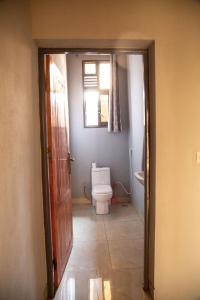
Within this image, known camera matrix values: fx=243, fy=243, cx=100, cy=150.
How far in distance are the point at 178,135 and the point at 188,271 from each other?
3.68 ft

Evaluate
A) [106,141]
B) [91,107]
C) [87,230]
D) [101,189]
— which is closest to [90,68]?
[91,107]

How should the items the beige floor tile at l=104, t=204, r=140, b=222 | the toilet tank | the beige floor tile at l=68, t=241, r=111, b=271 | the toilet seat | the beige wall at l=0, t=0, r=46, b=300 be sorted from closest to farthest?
the beige wall at l=0, t=0, r=46, b=300 → the beige floor tile at l=68, t=241, r=111, b=271 → the beige floor tile at l=104, t=204, r=140, b=222 → the toilet seat → the toilet tank

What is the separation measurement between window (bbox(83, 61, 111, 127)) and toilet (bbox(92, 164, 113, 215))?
0.89 meters

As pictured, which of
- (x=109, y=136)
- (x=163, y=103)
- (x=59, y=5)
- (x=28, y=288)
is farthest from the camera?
(x=109, y=136)

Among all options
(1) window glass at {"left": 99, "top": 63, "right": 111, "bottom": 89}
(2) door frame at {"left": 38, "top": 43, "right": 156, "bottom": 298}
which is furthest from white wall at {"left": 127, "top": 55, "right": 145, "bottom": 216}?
(2) door frame at {"left": 38, "top": 43, "right": 156, "bottom": 298}

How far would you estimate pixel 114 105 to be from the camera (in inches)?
170

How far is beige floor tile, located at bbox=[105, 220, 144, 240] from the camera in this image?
3.23 m

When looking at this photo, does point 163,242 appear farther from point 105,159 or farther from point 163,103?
point 105,159

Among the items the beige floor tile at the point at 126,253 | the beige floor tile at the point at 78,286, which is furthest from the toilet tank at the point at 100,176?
the beige floor tile at the point at 78,286

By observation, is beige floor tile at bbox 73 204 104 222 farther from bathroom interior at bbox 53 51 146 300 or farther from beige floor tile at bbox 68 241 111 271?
beige floor tile at bbox 68 241 111 271

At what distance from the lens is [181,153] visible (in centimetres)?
192

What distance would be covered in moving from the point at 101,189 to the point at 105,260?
5.16ft

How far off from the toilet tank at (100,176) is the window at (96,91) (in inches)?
33.6

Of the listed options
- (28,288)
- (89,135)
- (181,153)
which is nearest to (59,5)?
(181,153)
